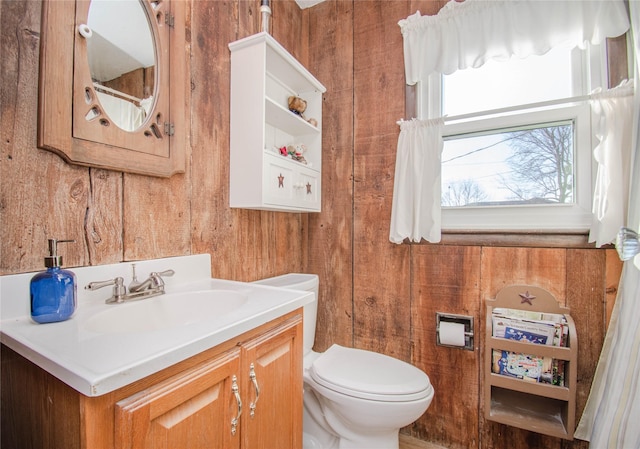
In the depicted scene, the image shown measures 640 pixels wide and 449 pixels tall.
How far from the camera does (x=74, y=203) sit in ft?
2.72

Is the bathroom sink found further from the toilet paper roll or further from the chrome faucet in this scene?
the toilet paper roll

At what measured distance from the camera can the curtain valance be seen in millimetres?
1187

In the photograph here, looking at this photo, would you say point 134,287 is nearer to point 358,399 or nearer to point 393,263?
point 358,399

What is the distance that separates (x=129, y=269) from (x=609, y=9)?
201cm

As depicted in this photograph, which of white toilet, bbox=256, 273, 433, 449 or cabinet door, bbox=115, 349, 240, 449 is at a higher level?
cabinet door, bbox=115, 349, 240, 449

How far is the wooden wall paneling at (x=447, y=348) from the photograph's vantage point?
1.41 m

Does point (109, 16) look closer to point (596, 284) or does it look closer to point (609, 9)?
point (609, 9)

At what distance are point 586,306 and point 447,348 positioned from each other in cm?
59

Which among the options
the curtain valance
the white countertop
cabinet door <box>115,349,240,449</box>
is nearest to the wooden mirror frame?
the white countertop

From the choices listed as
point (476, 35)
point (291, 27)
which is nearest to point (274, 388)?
point (476, 35)

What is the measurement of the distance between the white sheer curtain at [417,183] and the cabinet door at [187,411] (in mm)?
1062

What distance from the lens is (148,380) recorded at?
0.52m

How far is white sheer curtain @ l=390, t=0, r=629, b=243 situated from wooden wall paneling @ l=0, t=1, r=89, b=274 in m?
1.32

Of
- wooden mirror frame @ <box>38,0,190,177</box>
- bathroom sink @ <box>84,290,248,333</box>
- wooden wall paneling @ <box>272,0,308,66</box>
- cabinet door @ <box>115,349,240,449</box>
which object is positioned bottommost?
cabinet door @ <box>115,349,240,449</box>
